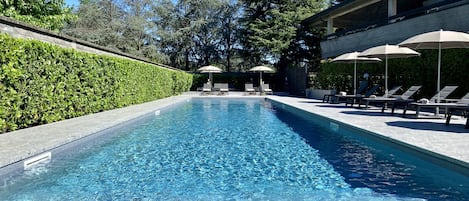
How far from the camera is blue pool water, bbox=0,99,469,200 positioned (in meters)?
3.92

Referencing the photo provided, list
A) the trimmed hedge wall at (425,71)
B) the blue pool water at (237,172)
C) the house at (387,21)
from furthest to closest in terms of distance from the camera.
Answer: the house at (387,21) < the trimmed hedge wall at (425,71) < the blue pool water at (237,172)

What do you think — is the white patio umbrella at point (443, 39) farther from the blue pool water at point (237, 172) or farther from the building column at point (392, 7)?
the building column at point (392, 7)

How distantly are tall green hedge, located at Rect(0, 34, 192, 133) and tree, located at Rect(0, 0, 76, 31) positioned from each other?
5.94 metres

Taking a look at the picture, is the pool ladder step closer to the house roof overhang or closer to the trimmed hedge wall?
the trimmed hedge wall

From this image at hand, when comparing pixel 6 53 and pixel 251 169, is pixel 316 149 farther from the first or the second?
pixel 6 53

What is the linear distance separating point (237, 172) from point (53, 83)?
5785 millimetres

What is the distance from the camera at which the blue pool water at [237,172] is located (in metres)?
3.92

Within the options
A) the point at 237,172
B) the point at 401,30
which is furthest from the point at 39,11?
the point at 401,30

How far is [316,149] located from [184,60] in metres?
34.0

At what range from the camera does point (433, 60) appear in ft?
36.7

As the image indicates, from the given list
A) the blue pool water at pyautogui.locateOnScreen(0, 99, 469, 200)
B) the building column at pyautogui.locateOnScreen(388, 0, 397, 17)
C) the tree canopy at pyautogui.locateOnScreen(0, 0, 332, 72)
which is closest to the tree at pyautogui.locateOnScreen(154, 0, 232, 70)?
the tree canopy at pyautogui.locateOnScreen(0, 0, 332, 72)

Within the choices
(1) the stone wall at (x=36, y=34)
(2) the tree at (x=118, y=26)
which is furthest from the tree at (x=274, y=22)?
(1) the stone wall at (x=36, y=34)

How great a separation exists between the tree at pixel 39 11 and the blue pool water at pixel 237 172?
11.2 metres

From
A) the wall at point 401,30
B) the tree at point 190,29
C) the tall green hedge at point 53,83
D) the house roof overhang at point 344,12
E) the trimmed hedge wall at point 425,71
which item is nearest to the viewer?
the tall green hedge at point 53,83
